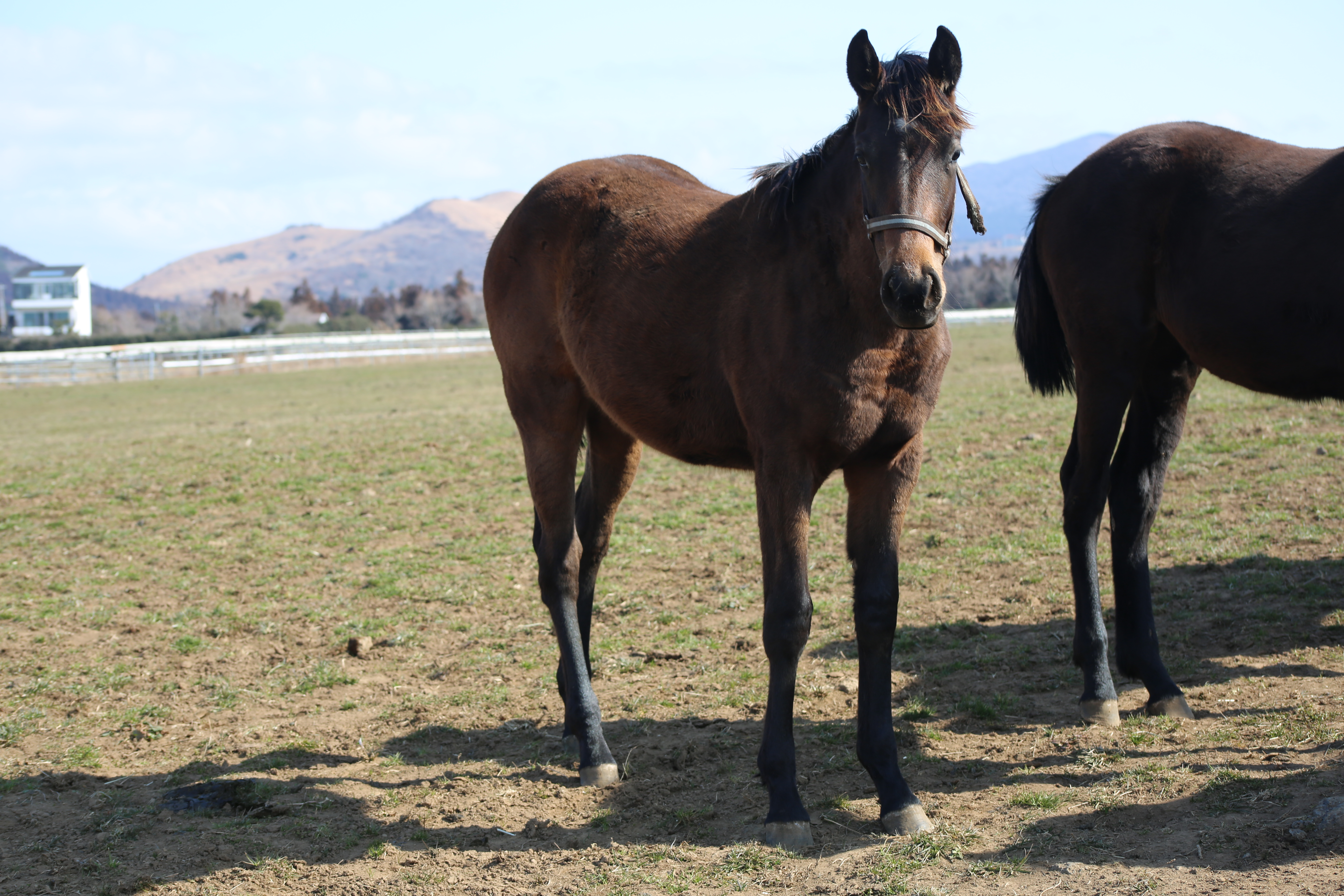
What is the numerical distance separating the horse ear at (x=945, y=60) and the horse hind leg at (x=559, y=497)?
82.0 inches

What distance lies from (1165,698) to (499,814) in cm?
304

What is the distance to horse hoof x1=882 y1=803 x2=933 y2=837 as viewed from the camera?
3.51m

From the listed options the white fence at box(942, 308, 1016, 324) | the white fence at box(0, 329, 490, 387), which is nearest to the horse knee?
the white fence at box(0, 329, 490, 387)

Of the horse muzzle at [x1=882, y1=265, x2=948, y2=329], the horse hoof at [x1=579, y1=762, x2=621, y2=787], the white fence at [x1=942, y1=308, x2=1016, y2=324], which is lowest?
the horse hoof at [x1=579, y1=762, x2=621, y2=787]

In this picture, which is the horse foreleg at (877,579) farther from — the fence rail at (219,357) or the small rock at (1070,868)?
the fence rail at (219,357)

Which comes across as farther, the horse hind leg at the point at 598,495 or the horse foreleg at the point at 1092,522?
the horse hind leg at the point at 598,495

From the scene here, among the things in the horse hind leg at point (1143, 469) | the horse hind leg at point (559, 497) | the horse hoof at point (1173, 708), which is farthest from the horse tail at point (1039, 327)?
the horse hind leg at point (559, 497)

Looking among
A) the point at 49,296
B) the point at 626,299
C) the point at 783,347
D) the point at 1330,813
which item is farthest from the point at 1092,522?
the point at 49,296

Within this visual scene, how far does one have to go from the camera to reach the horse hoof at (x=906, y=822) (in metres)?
3.51

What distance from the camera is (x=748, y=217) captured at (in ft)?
13.0

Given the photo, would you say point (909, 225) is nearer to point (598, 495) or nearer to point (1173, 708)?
point (598, 495)

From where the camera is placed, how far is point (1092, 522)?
15.7ft

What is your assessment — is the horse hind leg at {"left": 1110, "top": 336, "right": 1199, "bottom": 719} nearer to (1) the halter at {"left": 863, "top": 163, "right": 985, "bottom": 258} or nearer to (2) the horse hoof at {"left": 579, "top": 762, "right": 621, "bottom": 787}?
(1) the halter at {"left": 863, "top": 163, "right": 985, "bottom": 258}

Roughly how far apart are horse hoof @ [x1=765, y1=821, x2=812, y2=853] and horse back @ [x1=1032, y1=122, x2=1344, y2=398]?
8.75ft
